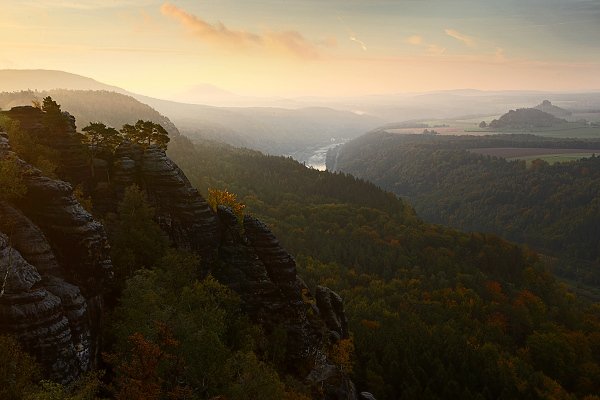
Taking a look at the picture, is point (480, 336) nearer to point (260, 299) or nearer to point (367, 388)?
point (367, 388)

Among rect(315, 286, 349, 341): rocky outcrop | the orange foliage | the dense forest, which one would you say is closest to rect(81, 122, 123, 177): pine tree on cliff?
the dense forest

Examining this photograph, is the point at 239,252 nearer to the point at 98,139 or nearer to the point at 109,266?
the point at 109,266

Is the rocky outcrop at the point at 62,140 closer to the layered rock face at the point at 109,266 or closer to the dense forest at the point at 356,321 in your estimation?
the layered rock face at the point at 109,266

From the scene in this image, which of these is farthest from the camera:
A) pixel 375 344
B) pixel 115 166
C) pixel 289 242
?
pixel 289 242

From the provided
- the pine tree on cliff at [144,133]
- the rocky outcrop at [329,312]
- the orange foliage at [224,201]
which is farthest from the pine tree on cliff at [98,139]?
the rocky outcrop at [329,312]

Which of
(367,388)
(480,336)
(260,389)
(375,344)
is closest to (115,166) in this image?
(260,389)
